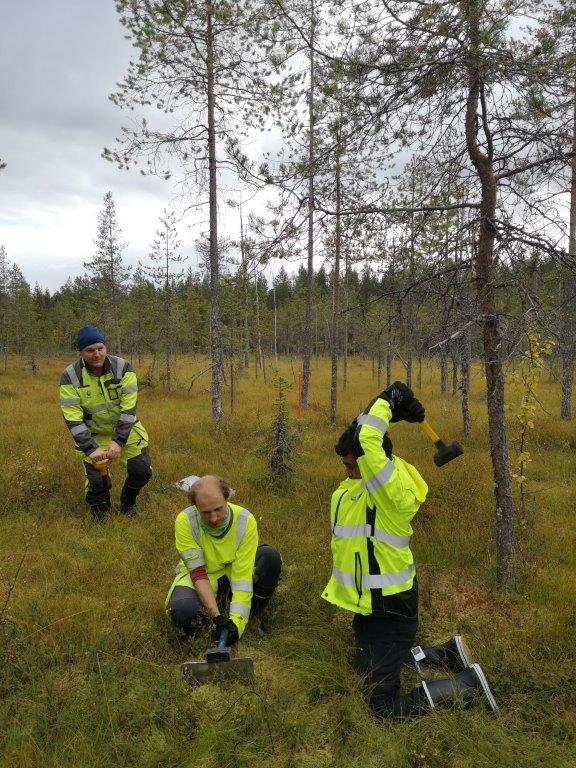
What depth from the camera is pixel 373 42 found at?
3479 mm

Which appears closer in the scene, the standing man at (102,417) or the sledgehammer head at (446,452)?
the sledgehammer head at (446,452)

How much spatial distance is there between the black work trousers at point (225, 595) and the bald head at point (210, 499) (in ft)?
2.03

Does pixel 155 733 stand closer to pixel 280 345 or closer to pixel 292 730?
pixel 292 730

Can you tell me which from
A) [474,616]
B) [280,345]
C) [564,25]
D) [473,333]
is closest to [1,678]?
[474,616]

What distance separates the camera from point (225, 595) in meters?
3.84

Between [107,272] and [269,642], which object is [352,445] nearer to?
[269,642]

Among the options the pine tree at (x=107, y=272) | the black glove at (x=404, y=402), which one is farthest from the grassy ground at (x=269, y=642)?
the pine tree at (x=107, y=272)

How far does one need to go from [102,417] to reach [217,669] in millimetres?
3154

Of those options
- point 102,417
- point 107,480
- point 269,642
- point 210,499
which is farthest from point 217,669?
point 102,417

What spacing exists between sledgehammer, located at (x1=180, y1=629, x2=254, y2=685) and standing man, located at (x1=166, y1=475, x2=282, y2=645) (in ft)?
0.81

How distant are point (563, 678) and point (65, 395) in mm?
5077

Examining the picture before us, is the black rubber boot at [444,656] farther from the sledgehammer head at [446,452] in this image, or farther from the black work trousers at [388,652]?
the sledgehammer head at [446,452]

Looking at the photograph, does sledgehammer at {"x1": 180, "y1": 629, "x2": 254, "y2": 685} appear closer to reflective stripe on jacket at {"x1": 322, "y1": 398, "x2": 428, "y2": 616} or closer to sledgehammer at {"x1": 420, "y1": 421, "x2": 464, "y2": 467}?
reflective stripe on jacket at {"x1": 322, "y1": 398, "x2": 428, "y2": 616}

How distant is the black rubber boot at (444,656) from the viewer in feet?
10.5
